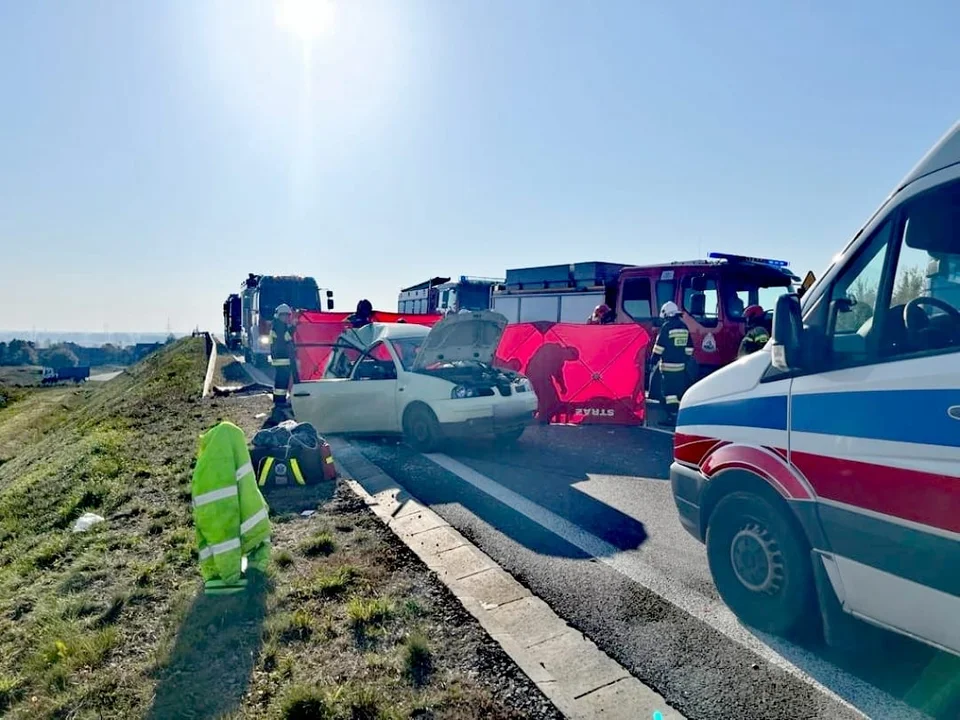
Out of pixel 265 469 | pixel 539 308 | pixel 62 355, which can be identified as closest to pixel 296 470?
pixel 265 469

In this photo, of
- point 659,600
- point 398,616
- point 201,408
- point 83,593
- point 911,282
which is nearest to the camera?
point 911,282

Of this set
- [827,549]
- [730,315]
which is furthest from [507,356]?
[827,549]

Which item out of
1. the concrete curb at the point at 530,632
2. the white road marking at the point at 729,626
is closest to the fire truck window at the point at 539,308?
the white road marking at the point at 729,626

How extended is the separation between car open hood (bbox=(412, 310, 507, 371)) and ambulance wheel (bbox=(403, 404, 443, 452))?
2.04 ft

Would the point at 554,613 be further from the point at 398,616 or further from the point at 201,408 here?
the point at 201,408

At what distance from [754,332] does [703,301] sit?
2.14 metres

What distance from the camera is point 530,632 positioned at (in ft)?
10.5

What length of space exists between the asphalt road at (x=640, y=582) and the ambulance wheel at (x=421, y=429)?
299mm

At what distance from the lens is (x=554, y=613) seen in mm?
3416

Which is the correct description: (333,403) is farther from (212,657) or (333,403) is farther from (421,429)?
(212,657)

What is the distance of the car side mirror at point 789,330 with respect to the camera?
2863 millimetres

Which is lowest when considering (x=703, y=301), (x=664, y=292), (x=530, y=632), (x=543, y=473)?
(x=530, y=632)

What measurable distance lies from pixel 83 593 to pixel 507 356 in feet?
24.8

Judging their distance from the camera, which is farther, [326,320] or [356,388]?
[326,320]
